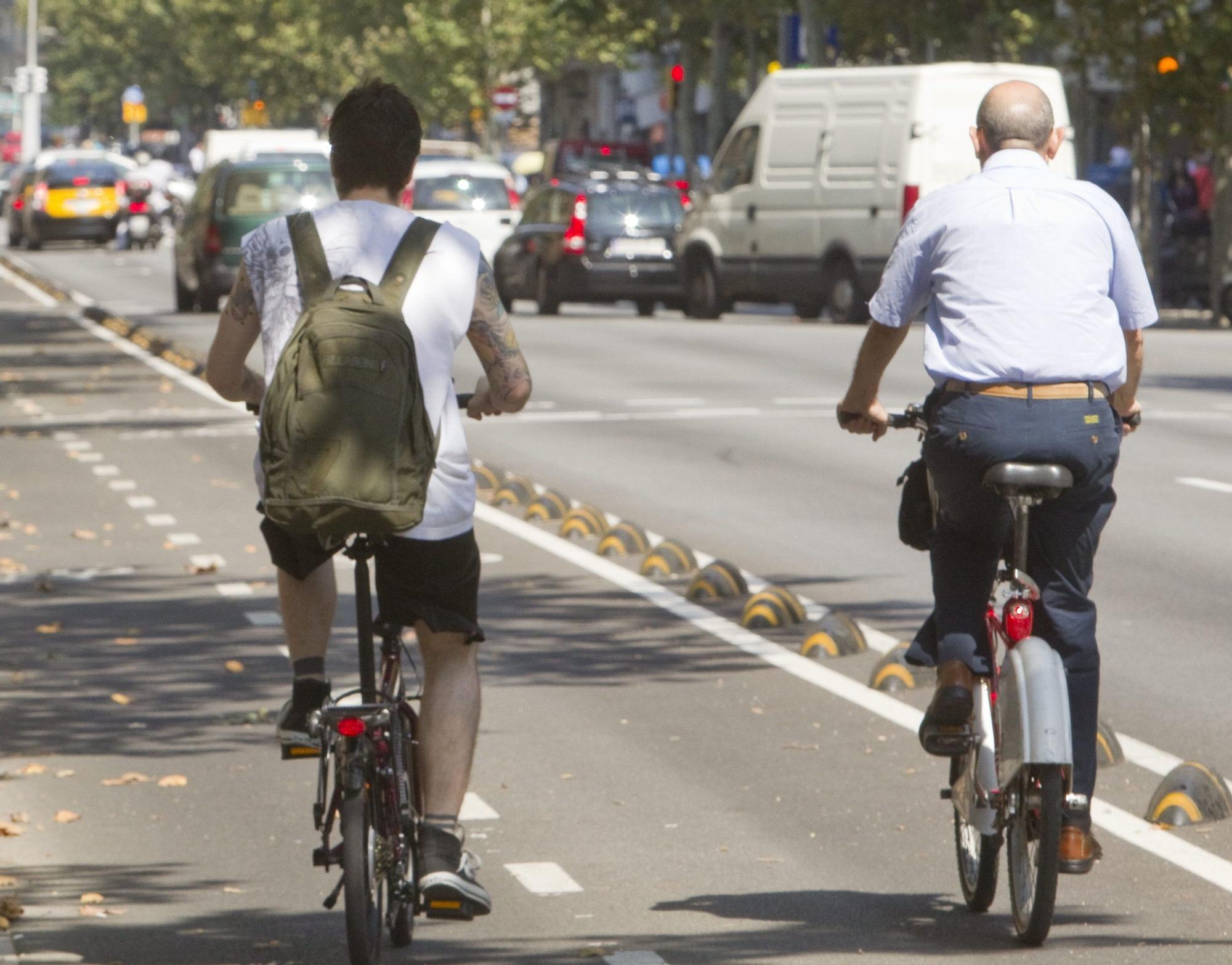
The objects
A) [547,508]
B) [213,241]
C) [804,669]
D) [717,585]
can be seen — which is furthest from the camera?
[213,241]

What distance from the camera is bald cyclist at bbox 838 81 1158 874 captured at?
543 cm

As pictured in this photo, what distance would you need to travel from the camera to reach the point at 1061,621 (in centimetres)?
553

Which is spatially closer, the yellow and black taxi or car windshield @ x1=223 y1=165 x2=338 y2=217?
car windshield @ x1=223 y1=165 x2=338 y2=217

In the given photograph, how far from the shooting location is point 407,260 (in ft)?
16.6

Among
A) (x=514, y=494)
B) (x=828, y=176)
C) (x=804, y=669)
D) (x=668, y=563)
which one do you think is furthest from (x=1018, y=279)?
(x=828, y=176)

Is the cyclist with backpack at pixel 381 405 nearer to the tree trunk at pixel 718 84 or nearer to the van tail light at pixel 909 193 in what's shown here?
the van tail light at pixel 909 193

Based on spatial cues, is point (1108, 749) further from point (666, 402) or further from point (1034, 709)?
point (666, 402)

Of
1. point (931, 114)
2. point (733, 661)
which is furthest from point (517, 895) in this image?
point (931, 114)

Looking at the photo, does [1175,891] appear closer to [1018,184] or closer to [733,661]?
[1018,184]

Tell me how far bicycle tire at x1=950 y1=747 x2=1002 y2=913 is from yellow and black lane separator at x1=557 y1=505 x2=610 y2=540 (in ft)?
22.3

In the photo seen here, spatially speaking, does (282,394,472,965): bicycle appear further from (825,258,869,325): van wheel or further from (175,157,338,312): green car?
(175,157,338,312): green car

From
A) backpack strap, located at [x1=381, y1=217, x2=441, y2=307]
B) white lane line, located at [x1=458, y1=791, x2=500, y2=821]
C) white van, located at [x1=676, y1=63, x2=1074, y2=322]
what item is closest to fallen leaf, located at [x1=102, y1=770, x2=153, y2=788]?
white lane line, located at [x1=458, y1=791, x2=500, y2=821]

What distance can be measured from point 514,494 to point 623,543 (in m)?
2.08

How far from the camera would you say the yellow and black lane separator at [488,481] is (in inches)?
566
